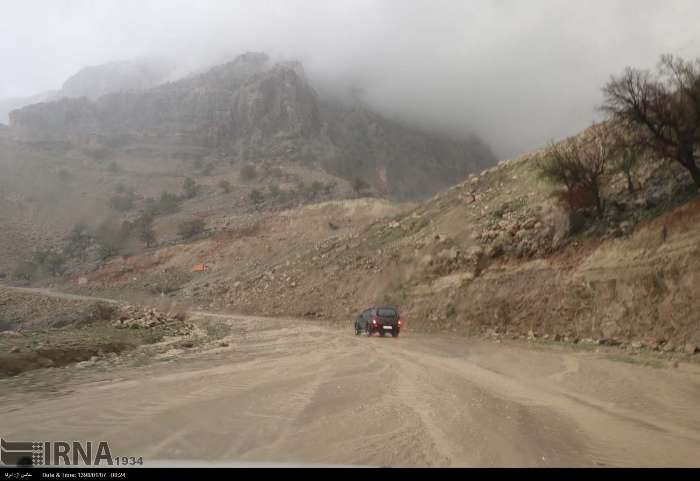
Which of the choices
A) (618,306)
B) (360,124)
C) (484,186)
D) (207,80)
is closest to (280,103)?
(360,124)

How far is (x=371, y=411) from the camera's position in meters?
7.88

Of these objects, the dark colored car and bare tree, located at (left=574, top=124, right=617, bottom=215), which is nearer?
the dark colored car

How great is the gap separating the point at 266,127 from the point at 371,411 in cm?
13167

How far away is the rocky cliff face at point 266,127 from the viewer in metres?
131

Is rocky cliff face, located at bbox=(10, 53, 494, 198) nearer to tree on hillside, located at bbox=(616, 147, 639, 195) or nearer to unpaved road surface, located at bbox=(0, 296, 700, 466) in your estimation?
tree on hillside, located at bbox=(616, 147, 639, 195)

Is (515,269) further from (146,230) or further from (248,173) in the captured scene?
(248,173)

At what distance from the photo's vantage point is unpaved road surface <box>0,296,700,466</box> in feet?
19.1

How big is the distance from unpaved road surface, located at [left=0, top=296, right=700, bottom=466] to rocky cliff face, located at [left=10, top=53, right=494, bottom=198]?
369 ft

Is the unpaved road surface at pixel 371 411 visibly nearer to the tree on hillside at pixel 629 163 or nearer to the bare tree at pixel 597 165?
the bare tree at pixel 597 165

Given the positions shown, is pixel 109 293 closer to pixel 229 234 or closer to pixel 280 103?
pixel 229 234

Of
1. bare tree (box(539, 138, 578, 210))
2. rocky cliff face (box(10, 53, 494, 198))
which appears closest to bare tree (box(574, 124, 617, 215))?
bare tree (box(539, 138, 578, 210))

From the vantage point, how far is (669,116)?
1992 cm

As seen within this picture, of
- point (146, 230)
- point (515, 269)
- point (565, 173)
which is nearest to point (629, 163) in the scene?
point (565, 173)

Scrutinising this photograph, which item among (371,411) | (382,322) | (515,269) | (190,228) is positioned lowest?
(382,322)
